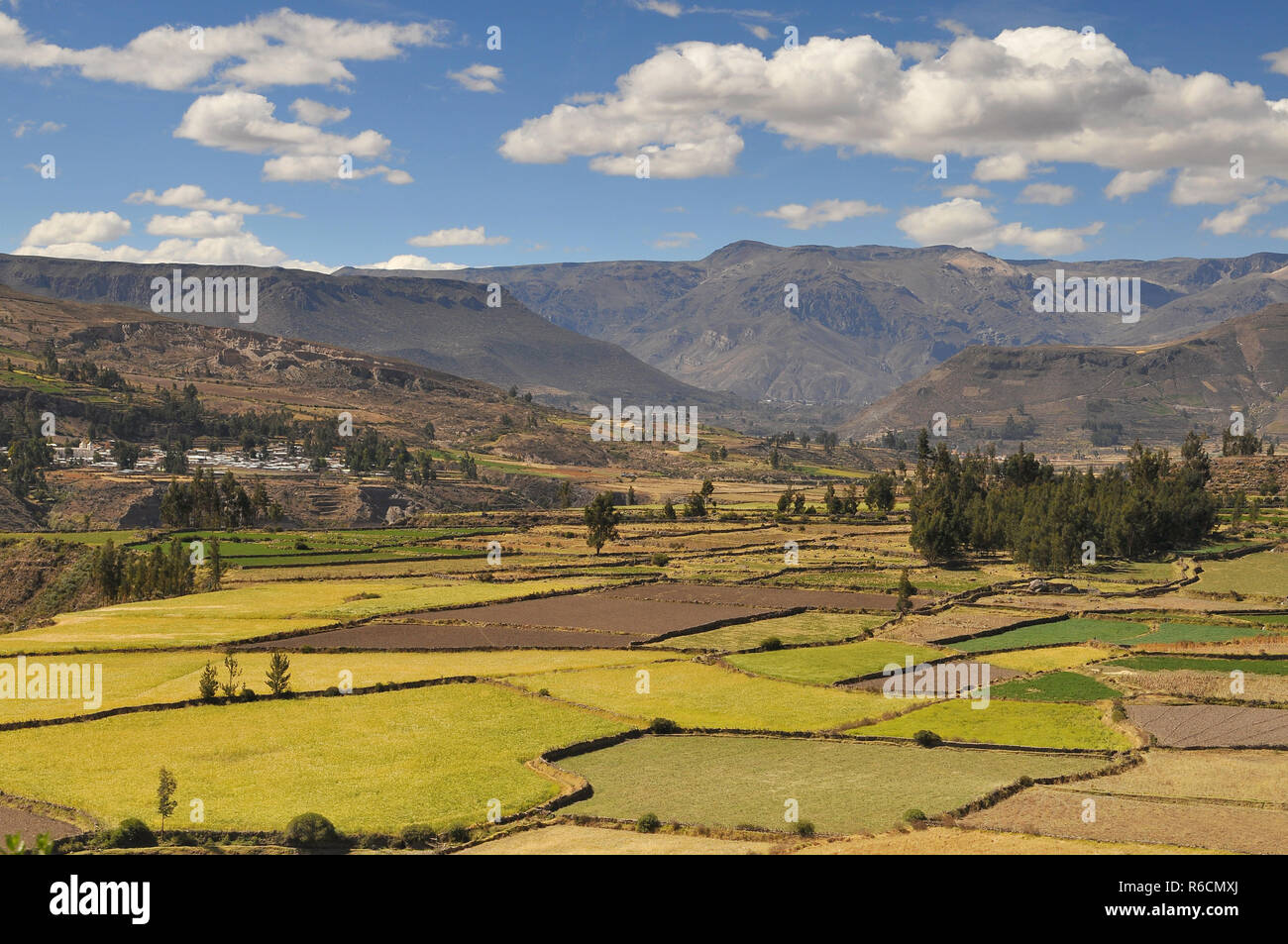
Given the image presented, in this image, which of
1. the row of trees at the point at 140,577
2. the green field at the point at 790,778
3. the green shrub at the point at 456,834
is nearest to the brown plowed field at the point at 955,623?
the green field at the point at 790,778

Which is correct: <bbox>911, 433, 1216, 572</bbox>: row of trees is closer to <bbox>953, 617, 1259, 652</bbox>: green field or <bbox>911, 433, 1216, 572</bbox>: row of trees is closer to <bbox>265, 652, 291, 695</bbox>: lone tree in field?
<bbox>953, 617, 1259, 652</bbox>: green field

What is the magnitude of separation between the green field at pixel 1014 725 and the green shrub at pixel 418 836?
29.0 meters

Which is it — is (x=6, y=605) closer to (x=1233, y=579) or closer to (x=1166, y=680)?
(x=1166, y=680)

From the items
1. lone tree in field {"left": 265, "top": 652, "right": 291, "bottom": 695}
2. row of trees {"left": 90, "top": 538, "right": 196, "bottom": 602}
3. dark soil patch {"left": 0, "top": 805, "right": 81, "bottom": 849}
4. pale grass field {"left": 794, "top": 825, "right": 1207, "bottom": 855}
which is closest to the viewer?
pale grass field {"left": 794, "top": 825, "right": 1207, "bottom": 855}

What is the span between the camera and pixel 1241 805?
5094cm

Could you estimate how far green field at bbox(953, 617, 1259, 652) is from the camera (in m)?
96.4

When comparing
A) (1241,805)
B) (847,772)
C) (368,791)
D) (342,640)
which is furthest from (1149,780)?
(342,640)

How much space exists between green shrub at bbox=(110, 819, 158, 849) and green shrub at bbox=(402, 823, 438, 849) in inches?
393

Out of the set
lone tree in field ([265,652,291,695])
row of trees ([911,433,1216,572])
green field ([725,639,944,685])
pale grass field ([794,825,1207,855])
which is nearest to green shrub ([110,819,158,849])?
pale grass field ([794,825,1207,855])

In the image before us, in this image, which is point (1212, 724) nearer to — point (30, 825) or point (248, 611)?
point (30, 825)

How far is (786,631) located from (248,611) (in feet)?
171

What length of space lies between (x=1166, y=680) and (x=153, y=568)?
350 feet

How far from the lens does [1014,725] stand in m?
67.4
